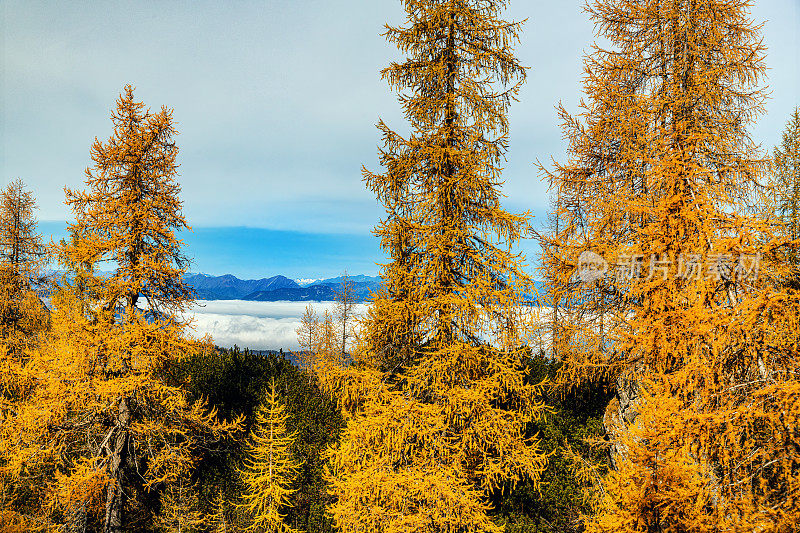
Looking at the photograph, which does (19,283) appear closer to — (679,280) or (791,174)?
(679,280)

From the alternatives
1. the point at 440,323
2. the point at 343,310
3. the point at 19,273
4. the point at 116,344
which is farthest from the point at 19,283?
the point at 343,310

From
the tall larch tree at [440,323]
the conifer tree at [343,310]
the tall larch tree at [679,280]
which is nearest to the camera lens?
the tall larch tree at [679,280]

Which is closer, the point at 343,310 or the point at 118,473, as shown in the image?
the point at 118,473

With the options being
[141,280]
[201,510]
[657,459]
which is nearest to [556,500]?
[657,459]

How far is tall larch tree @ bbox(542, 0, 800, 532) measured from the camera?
5117 millimetres

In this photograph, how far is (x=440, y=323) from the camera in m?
8.88

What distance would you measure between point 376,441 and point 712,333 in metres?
5.94

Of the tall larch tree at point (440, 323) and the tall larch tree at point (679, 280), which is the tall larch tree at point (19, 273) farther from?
the tall larch tree at point (679, 280)

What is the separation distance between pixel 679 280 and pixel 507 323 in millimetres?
3137

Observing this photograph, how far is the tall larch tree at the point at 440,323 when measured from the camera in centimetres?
828

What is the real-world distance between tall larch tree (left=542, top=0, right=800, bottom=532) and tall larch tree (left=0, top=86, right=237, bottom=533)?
10.3m

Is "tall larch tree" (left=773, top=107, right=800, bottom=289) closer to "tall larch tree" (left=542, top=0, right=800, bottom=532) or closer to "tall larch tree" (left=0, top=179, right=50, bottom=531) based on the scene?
"tall larch tree" (left=542, top=0, right=800, bottom=532)

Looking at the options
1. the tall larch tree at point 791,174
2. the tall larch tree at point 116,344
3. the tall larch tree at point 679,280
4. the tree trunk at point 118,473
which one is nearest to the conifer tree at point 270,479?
the tall larch tree at point 116,344

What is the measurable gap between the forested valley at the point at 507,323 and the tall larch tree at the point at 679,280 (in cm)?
5
